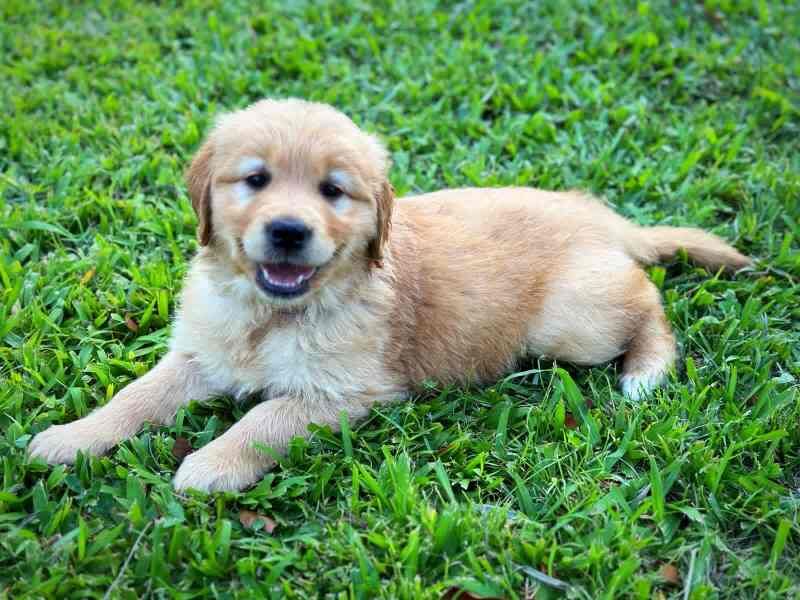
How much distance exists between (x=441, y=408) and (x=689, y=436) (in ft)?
3.45

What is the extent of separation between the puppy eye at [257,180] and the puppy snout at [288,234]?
260 millimetres

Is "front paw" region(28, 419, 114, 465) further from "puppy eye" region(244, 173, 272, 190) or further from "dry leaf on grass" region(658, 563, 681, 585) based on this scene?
"dry leaf on grass" region(658, 563, 681, 585)

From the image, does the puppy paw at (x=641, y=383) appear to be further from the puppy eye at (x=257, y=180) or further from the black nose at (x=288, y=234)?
the puppy eye at (x=257, y=180)

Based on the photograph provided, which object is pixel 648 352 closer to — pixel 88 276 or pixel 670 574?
pixel 670 574

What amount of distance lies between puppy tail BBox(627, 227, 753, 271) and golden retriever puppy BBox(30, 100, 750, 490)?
268 mm

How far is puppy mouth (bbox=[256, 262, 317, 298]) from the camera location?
327cm

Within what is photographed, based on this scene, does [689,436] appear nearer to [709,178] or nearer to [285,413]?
[285,413]

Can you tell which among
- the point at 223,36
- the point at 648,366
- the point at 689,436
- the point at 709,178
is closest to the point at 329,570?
the point at 689,436

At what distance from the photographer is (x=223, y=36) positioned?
6484 millimetres

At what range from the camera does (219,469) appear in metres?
3.20

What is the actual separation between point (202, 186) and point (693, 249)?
267 centimetres

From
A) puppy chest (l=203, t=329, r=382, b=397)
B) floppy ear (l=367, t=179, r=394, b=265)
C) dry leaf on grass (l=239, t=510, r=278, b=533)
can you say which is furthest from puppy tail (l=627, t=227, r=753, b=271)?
dry leaf on grass (l=239, t=510, r=278, b=533)

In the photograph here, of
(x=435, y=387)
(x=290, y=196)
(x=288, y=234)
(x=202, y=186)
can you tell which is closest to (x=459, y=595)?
(x=435, y=387)

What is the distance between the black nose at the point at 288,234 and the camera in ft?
9.99
